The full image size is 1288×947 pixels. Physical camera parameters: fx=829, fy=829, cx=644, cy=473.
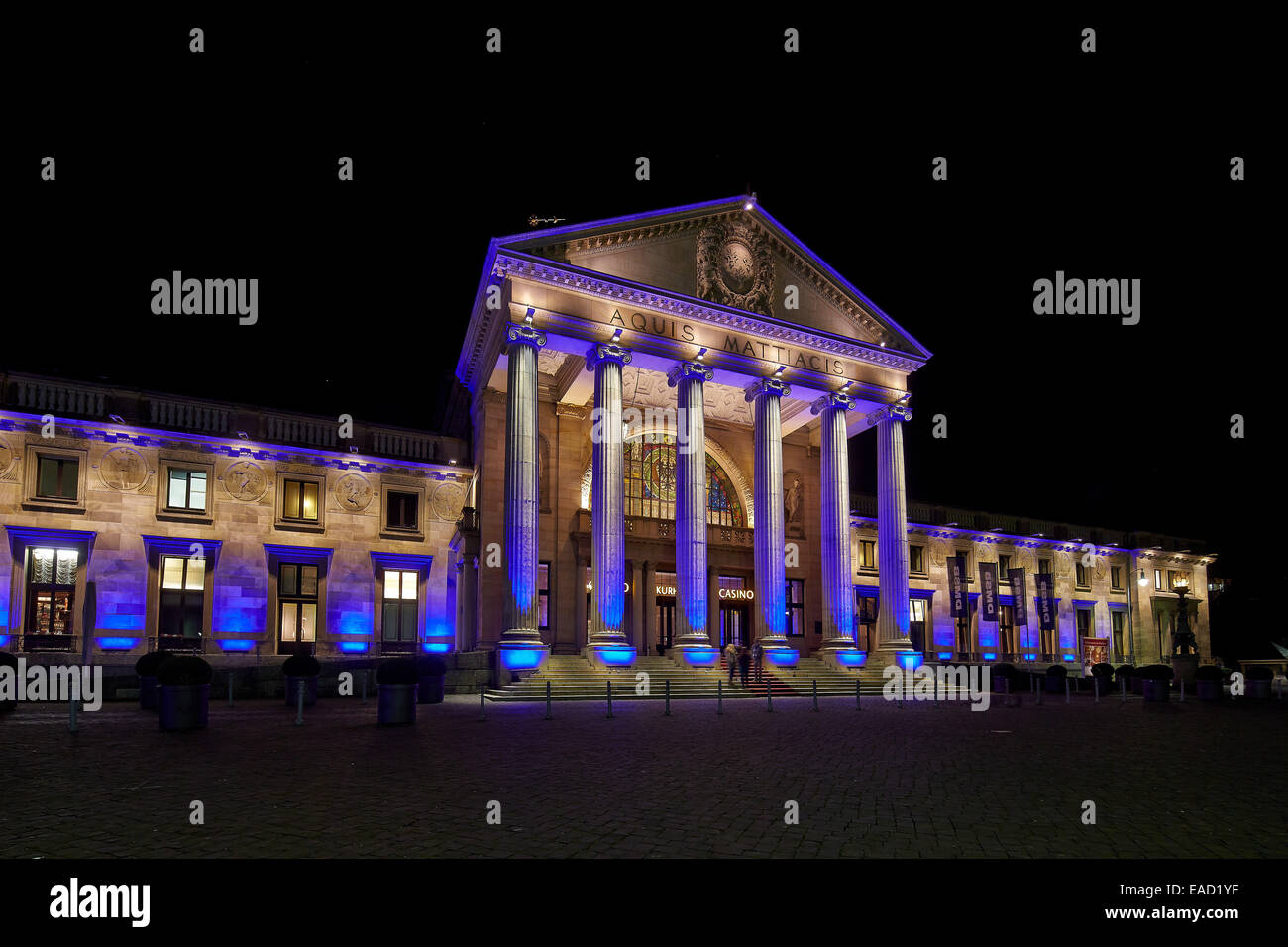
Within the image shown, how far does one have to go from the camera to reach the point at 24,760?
1124cm

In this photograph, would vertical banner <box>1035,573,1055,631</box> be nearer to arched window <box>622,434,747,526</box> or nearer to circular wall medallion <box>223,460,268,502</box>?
arched window <box>622,434,747,526</box>

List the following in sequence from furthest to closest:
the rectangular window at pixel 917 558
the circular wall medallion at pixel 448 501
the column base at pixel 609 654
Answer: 1. the rectangular window at pixel 917 558
2. the circular wall medallion at pixel 448 501
3. the column base at pixel 609 654

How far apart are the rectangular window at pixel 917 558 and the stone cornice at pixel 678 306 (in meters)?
14.9

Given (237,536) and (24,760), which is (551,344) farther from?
(24,760)

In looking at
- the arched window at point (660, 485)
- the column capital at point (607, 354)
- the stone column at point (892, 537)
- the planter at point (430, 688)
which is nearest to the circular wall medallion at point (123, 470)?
the planter at point (430, 688)

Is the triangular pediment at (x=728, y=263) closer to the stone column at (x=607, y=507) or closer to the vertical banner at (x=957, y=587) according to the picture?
the stone column at (x=607, y=507)

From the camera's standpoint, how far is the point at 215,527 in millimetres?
34156

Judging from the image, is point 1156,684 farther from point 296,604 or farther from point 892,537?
point 296,604

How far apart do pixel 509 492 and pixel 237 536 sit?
12727 mm

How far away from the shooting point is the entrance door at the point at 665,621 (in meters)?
39.8

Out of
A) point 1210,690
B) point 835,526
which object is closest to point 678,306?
point 835,526

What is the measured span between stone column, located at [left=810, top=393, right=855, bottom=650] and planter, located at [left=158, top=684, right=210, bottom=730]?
27.3m

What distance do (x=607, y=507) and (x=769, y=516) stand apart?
310 inches

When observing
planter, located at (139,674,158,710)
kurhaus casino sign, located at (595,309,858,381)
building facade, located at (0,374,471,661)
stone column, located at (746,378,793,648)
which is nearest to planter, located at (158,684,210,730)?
planter, located at (139,674,158,710)
